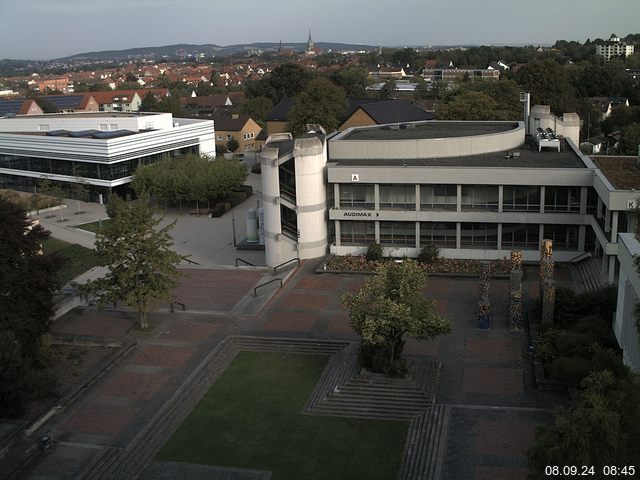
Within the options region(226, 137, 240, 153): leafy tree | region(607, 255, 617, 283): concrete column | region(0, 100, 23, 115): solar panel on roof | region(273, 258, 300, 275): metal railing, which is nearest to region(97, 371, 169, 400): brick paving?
region(273, 258, 300, 275): metal railing

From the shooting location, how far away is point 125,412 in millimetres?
23781

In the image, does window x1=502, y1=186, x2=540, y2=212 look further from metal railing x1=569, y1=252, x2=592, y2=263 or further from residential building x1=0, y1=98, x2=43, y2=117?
residential building x1=0, y1=98, x2=43, y2=117

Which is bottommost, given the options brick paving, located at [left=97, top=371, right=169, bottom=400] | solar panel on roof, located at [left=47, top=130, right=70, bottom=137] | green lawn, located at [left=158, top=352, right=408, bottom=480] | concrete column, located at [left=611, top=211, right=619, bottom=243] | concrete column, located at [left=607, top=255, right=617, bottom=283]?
green lawn, located at [left=158, top=352, right=408, bottom=480]

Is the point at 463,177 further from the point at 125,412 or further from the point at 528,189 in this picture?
the point at 125,412

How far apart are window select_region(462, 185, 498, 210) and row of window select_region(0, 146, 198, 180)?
32.4 m

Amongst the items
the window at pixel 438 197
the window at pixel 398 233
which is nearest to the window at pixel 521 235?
the window at pixel 438 197

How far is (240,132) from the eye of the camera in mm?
88438

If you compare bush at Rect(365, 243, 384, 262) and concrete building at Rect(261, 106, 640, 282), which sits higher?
concrete building at Rect(261, 106, 640, 282)

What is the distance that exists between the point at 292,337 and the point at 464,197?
13.8 meters

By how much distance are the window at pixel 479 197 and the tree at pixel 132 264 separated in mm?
16127

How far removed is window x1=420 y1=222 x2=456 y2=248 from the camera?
126ft

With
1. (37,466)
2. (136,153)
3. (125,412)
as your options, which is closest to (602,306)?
(125,412)

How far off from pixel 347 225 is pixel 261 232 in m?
Answer: 7.19

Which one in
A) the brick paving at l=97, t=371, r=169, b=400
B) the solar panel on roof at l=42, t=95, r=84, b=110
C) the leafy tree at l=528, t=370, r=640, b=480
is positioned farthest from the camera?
the solar panel on roof at l=42, t=95, r=84, b=110
